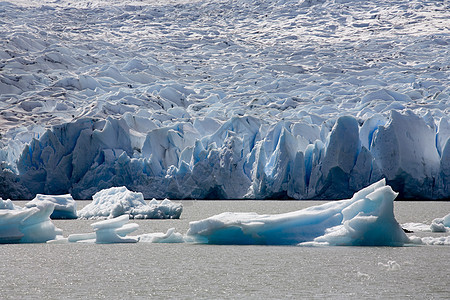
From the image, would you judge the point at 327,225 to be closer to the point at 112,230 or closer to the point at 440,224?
the point at 440,224

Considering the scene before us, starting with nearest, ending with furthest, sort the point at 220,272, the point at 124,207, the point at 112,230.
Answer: the point at 220,272 → the point at 112,230 → the point at 124,207

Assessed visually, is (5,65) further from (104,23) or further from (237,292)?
(237,292)

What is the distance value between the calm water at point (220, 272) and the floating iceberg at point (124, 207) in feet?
14.5

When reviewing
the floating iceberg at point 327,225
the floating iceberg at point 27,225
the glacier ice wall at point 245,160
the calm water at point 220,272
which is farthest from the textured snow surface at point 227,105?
the calm water at point 220,272

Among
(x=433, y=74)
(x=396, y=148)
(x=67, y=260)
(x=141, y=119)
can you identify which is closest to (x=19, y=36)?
(x=141, y=119)

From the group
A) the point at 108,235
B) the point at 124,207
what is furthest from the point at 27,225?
the point at 124,207

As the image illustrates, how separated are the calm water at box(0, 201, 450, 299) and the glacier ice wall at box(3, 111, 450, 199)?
435 inches

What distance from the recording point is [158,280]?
8.02 metres

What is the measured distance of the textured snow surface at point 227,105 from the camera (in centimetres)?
2214

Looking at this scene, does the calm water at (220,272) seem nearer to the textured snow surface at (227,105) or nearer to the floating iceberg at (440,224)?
the floating iceberg at (440,224)

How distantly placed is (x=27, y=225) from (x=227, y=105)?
19199 mm

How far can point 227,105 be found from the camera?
3038 centimetres

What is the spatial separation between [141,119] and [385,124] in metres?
9.38

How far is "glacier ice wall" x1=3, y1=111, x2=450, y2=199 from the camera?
71.5 feet
